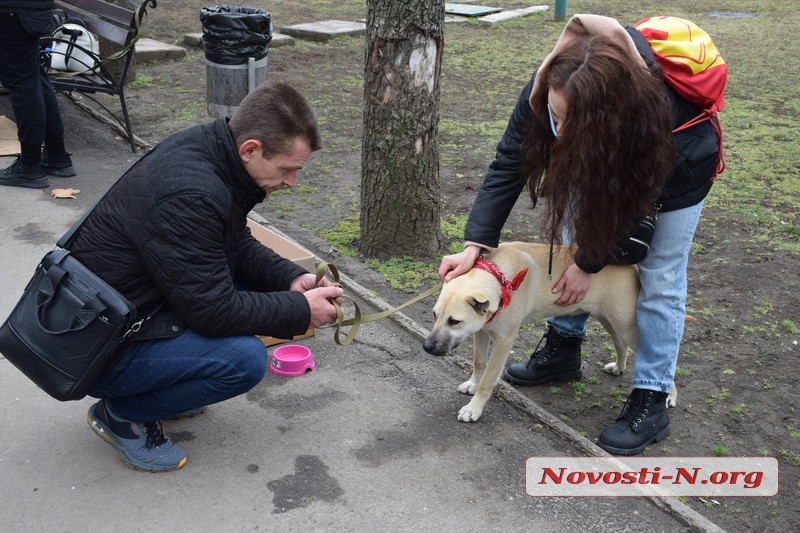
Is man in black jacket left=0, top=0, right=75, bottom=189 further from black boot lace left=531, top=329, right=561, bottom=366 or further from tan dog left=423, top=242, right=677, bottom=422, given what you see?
black boot lace left=531, top=329, right=561, bottom=366

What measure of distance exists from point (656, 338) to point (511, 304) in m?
0.65

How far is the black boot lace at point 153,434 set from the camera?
11.0ft

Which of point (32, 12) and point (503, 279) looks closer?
point (503, 279)

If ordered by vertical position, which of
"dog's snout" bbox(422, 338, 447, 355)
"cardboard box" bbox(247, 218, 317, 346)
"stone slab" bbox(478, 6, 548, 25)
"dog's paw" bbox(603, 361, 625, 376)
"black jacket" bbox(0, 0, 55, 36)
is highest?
"black jacket" bbox(0, 0, 55, 36)

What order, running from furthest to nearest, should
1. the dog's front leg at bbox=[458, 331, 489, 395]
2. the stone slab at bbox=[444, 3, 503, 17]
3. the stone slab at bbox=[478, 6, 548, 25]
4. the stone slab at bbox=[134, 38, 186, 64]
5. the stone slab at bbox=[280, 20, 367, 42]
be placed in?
the stone slab at bbox=[444, 3, 503, 17] → the stone slab at bbox=[478, 6, 548, 25] → the stone slab at bbox=[280, 20, 367, 42] → the stone slab at bbox=[134, 38, 186, 64] → the dog's front leg at bbox=[458, 331, 489, 395]

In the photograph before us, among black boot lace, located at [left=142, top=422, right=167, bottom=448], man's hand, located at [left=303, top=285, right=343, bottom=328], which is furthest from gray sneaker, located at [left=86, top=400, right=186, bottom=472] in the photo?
man's hand, located at [left=303, top=285, right=343, bottom=328]

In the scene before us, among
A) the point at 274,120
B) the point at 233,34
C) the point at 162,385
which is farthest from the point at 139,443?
the point at 233,34

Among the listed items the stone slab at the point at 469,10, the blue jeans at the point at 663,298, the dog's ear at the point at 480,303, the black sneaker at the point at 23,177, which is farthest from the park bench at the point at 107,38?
the stone slab at the point at 469,10

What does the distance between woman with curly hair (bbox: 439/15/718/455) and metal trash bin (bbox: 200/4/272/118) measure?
466 centimetres

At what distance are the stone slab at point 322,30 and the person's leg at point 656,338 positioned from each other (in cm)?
982

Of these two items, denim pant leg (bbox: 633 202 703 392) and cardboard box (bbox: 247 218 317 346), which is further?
cardboard box (bbox: 247 218 317 346)

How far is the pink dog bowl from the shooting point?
4.12m

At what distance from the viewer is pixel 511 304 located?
373 cm

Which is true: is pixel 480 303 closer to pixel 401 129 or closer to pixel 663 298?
pixel 663 298
